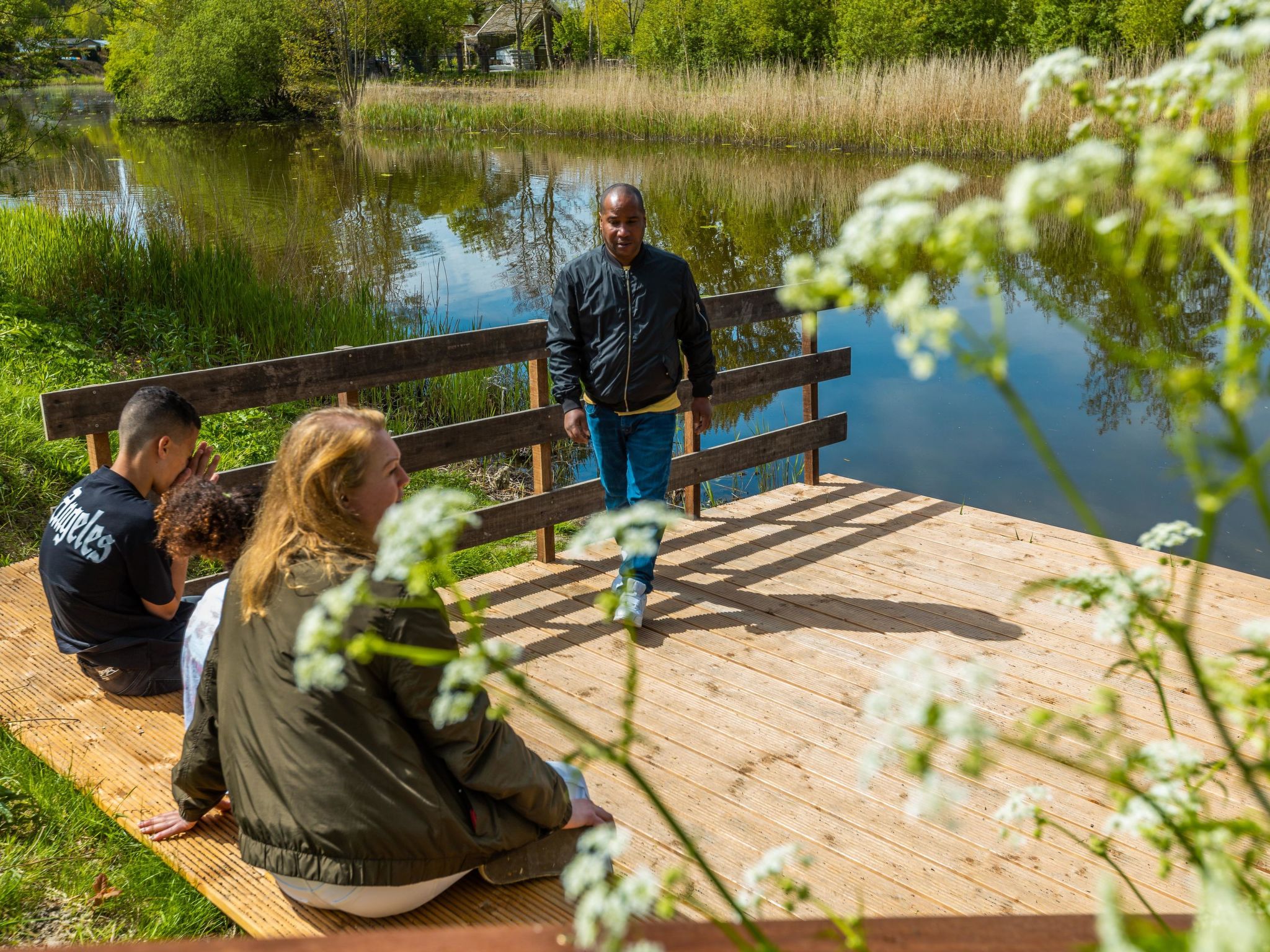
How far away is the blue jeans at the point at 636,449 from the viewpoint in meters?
4.83

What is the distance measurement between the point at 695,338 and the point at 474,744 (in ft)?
9.36

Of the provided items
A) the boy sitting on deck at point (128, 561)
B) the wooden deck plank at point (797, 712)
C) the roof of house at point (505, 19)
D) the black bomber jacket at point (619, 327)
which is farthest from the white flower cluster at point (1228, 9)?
the roof of house at point (505, 19)

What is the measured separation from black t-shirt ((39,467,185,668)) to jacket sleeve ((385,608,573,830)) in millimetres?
1429

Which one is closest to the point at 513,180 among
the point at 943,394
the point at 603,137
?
the point at 603,137

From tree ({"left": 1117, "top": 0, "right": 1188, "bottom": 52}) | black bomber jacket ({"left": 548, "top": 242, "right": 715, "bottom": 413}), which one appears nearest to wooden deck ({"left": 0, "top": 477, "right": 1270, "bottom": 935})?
black bomber jacket ({"left": 548, "top": 242, "right": 715, "bottom": 413})

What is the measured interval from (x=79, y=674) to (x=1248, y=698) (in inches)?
A: 156

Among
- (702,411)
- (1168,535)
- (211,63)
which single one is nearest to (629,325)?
(702,411)

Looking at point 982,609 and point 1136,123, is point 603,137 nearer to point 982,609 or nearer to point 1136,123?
point 982,609

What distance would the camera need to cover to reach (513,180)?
2108cm

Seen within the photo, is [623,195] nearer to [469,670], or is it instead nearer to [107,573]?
[107,573]

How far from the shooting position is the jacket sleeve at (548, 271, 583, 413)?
15.6ft

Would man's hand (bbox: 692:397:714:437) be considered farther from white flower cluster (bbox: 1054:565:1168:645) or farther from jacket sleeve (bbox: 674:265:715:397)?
white flower cluster (bbox: 1054:565:1168:645)

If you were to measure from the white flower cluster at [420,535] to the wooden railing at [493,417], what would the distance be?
3.34m

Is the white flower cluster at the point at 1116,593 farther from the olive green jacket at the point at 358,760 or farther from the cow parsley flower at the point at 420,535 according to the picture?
the olive green jacket at the point at 358,760
